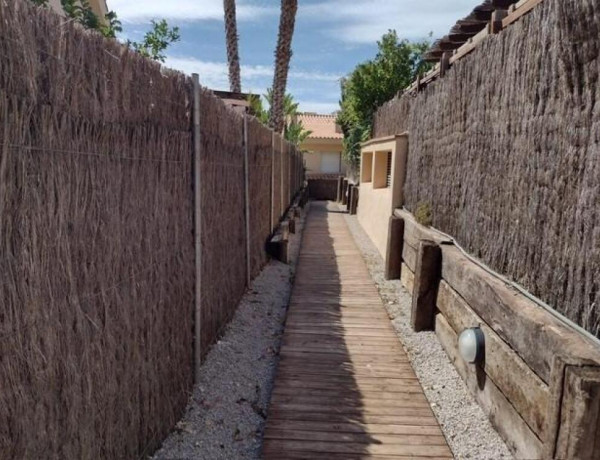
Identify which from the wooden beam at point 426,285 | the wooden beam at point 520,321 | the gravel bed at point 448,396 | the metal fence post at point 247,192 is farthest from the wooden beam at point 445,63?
the gravel bed at point 448,396

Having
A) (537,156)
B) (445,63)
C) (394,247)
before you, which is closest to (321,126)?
(394,247)

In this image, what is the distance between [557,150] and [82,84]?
2735mm

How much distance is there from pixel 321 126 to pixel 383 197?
2737 cm

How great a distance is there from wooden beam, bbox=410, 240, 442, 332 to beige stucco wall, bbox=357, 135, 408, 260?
3.30 m

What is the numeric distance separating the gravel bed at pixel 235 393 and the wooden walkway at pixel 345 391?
0.14 m

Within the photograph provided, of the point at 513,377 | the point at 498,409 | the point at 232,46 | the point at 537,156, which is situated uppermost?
the point at 232,46

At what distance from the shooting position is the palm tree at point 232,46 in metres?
13.5

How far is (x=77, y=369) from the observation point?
2104 millimetres

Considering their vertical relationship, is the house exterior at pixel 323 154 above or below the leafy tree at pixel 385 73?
below

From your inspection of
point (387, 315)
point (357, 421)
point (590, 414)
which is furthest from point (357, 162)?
point (590, 414)

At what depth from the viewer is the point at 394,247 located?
289 inches

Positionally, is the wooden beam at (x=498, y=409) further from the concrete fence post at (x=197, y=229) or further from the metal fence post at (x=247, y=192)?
the metal fence post at (x=247, y=192)

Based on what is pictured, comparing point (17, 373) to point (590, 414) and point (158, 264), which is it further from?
point (590, 414)

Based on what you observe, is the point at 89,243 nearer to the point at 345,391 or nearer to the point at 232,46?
the point at 345,391
